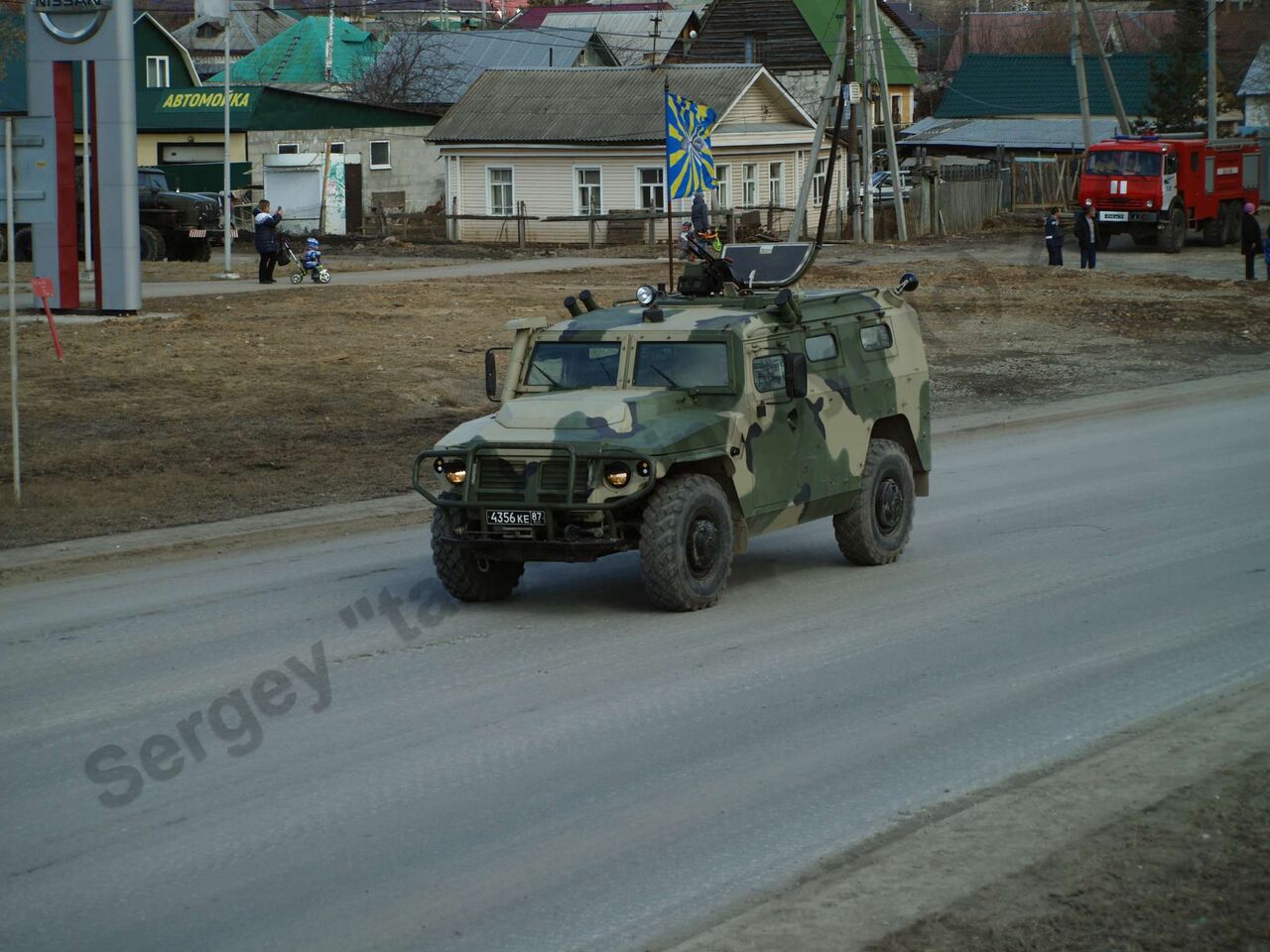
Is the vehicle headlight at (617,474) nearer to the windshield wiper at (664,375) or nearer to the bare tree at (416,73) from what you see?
the windshield wiper at (664,375)

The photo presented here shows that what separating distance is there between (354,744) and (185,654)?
2.36 metres

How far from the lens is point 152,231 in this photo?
42.2 m

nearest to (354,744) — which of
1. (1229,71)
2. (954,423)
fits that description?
(954,423)

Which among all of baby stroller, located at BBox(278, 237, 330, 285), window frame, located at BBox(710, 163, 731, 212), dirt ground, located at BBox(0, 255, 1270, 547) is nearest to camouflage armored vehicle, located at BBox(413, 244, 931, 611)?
dirt ground, located at BBox(0, 255, 1270, 547)

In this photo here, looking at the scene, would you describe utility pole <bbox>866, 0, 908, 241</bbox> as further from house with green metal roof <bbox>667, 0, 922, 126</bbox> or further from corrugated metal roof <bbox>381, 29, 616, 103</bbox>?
house with green metal roof <bbox>667, 0, 922, 126</bbox>

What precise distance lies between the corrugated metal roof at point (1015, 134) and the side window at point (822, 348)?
60933 millimetres

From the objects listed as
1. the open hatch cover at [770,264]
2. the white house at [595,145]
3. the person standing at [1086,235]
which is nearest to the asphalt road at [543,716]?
the open hatch cover at [770,264]

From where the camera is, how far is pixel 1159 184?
44969 mm

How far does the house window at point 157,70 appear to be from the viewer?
72375mm

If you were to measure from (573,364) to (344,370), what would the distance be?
38.5 feet

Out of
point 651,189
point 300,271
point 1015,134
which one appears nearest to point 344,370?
point 300,271

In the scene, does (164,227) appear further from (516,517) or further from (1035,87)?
(1035,87)

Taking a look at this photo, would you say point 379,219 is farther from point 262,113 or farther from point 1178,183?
point 1178,183

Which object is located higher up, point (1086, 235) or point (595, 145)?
point (595, 145)
